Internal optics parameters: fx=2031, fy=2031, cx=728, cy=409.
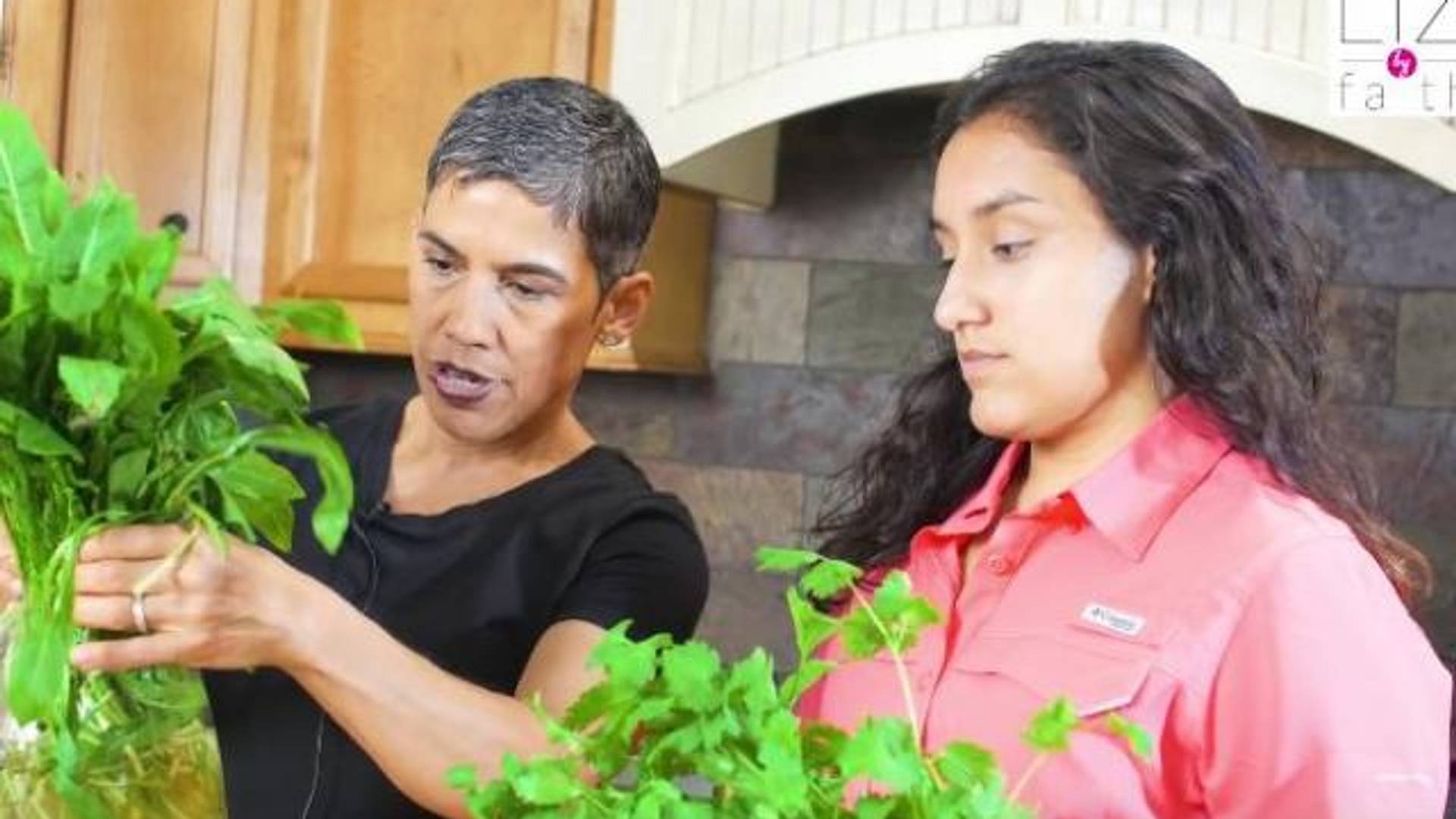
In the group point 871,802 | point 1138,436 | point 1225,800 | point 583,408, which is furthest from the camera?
point 583,408


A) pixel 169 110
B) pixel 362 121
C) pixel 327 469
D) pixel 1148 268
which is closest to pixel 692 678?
pixel 327 469

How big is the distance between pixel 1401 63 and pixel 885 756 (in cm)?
110

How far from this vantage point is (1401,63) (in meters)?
1.52

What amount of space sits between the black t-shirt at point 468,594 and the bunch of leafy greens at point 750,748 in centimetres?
53

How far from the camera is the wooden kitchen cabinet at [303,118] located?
7.55 ft

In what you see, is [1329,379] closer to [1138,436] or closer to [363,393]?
[1138,436]

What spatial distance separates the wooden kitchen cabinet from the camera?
7.55ft

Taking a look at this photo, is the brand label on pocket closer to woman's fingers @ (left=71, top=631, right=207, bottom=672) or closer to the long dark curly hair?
the long dark curly hair

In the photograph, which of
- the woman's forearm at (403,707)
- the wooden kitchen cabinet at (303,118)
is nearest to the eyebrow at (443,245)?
the woman's forearm at (403,707)

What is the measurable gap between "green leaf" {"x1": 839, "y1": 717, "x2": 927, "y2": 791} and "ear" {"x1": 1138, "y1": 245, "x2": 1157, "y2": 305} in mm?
501

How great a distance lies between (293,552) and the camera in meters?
1.31

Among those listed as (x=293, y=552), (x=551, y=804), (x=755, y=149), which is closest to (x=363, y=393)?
(x=755, y=149)

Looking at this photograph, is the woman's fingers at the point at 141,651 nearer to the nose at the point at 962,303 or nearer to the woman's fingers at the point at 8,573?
the woman's fingers at the point at 8,573

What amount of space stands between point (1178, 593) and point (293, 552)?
0.60 m
